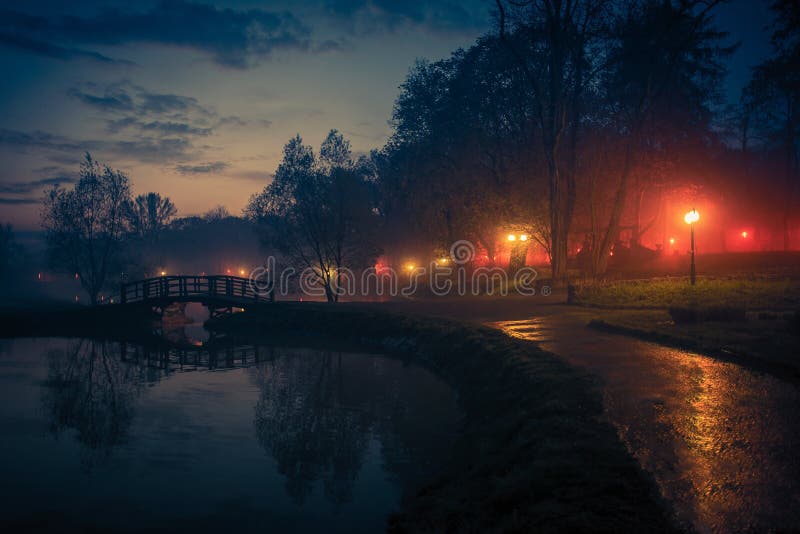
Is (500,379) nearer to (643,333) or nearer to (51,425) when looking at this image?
(643,333)

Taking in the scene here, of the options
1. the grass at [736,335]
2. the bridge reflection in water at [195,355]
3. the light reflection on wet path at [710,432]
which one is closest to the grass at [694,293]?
the grass at [736,335]

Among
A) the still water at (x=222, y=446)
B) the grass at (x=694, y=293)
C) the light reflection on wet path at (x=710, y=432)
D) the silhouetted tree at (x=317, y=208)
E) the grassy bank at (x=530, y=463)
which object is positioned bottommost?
the still water at (x=222, y=446)

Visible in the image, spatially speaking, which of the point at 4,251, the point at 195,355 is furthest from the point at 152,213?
the point at 195,355

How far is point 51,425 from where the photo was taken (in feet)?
50.5

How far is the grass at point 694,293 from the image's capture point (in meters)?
22.3

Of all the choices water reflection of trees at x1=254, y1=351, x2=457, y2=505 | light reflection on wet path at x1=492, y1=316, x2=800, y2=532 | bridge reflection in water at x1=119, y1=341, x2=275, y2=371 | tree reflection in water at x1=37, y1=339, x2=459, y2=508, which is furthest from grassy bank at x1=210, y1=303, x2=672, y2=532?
bridge reflection in water at x1=119, y1=341, x2=275, y2=371

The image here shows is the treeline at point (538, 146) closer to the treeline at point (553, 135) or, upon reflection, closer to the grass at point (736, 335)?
the treeline at point (553, 135)

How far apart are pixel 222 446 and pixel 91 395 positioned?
8.91 m

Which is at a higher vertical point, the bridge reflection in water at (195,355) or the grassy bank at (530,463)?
the grassy bank at (530,463)

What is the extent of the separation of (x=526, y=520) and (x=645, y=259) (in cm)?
4025

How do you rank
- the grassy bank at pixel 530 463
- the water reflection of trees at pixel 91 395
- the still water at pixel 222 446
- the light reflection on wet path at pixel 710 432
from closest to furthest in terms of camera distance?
1. the light reflection on wet path at pixel 710 432
2. the grassy bank at pixel 530 463
3. the still water at pixel 222 446
4. the water reflection of trees at pixel 91 395

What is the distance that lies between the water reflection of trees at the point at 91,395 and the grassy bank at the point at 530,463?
849 centimetres

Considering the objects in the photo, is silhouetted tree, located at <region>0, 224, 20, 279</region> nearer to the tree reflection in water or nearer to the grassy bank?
the tree reflection in water

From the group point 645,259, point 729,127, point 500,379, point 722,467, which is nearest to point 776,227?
point 729,127
